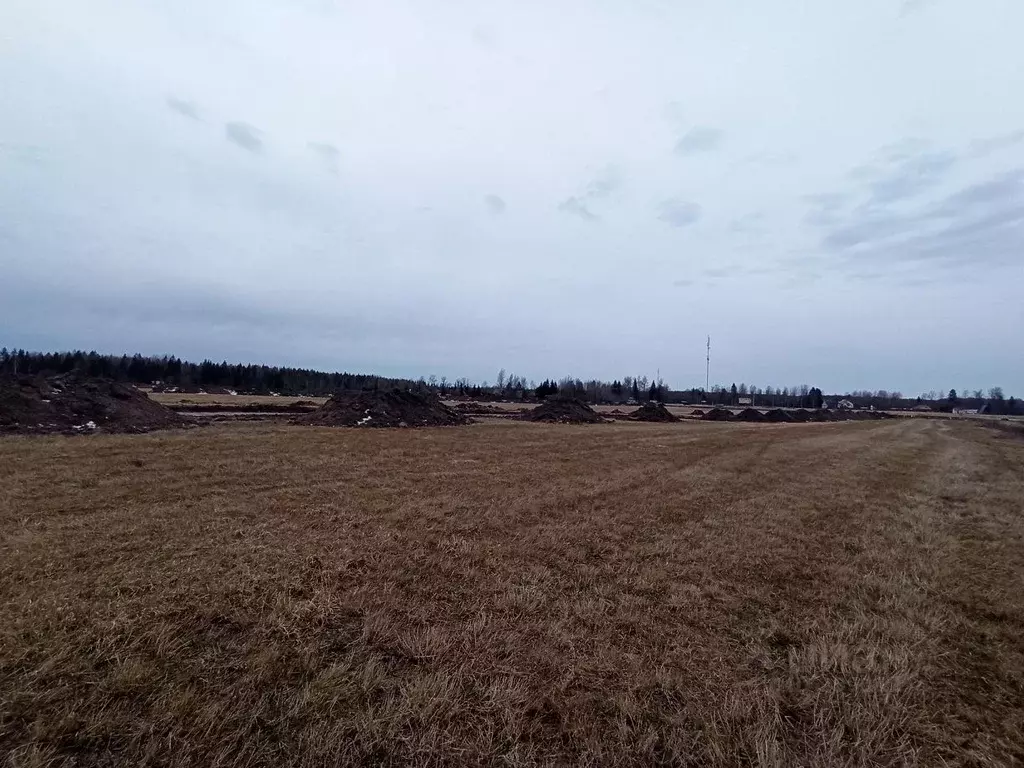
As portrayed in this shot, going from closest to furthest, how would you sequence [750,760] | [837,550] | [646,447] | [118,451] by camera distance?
1. [750,760]
2. [837,550]
3. [118,451]
4. [646,447]

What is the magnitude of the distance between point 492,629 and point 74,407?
28669 millimetres

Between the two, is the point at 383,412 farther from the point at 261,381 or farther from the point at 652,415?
the point at 261,381

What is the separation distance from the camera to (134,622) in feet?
16.2

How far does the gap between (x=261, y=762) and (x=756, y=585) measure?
20.1 feet

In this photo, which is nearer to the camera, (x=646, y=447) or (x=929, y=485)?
(x=929, y=485)

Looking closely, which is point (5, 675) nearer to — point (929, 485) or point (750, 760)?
point (750, 760)

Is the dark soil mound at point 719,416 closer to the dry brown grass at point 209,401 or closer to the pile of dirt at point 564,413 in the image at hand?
the pile of dirt at point 564,413

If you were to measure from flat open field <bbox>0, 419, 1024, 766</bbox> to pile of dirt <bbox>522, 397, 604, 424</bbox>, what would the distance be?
35376 millimetres

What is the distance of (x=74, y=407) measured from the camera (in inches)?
965

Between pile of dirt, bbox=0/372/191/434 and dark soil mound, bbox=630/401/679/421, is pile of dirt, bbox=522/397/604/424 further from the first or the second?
pile of dirt, bbox=0/372/191/434

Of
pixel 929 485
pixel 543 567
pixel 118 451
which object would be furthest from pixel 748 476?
pixel 118 451

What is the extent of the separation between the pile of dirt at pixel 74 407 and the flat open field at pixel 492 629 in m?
13.7

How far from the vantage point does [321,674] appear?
425 centimetres

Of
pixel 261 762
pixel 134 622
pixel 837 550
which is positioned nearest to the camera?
pixel 261 762
